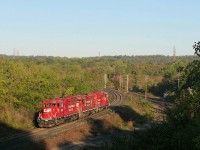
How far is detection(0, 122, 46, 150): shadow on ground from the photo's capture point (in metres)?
32.9

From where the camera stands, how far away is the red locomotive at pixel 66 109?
43.3 m

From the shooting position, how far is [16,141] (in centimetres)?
3528

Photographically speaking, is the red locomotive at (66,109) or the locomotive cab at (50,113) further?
the red locomotive at (66,109)

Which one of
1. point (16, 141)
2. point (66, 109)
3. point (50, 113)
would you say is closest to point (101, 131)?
point (66, 109)

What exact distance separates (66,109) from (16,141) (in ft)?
41.4

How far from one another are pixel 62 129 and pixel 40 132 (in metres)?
3.09

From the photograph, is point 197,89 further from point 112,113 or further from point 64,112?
point 112,113

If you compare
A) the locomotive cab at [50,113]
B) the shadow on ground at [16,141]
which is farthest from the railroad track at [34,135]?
the locomotive cab at [50,113]

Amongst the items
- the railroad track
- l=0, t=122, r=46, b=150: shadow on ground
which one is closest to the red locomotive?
the railroad track

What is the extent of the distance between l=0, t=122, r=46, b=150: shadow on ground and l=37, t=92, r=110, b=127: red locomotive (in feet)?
11.9

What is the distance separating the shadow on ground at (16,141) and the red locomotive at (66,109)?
11.9 feet

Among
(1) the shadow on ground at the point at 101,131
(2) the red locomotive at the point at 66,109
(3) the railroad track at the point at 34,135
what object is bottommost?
(1) the shadow on ground at the point at 101,131

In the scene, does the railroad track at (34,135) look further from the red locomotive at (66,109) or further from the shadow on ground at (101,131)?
the shadow on ground at (101,131)

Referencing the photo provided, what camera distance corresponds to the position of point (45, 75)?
56.0 metres
